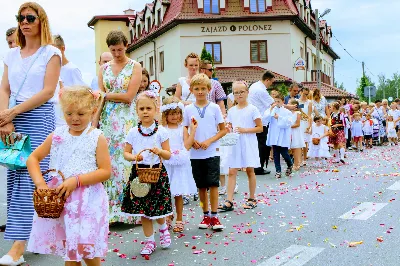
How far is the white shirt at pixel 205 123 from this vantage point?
681 cm

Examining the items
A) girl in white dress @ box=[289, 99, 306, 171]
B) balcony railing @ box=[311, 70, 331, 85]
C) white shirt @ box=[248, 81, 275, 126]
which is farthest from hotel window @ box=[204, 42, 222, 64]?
white shirt @ box=[248, 81, 275, 126]

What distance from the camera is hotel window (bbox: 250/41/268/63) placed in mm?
39188

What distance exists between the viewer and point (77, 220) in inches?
156

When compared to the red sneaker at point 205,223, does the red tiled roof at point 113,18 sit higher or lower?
higher

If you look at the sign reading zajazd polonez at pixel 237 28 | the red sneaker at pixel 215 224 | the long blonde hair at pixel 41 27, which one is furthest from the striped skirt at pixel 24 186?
the sign reading zajazd polonez at pixel 237 28

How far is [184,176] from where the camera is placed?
22.5 feet

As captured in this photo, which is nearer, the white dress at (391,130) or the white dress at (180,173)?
the white dress at (180,173)

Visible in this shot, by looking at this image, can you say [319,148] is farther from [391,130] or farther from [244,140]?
[391,130]

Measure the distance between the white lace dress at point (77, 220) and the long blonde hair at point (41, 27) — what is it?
161 centimetres

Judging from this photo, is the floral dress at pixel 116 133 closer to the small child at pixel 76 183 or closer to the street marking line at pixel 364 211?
the street marking line at pixel 364 211

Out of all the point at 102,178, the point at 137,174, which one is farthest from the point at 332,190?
the point at 102,178

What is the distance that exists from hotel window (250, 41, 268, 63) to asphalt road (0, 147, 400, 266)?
29717 mm

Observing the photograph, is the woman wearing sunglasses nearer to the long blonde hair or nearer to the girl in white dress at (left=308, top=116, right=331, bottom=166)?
the long blonde hair

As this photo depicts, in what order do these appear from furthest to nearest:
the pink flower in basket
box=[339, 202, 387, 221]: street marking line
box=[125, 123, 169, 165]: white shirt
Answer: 1. box=[339, 202, 387, 221]: street marking line
2. box=[125, 123, 169, 165]: white shirt
3. the pink flower in basket
